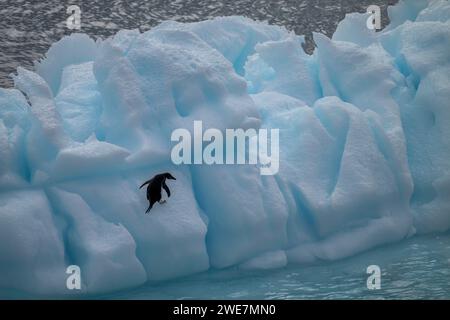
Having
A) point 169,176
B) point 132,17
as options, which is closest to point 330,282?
point 169,176

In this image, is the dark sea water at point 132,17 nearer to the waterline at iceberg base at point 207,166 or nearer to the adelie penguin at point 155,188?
the waterline at iceberg base at point 207,166

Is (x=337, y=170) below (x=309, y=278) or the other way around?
the other way around

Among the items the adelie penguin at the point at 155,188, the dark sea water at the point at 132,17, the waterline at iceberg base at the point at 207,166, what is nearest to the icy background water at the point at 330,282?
the waterline at iceberg base at the point at 207,166

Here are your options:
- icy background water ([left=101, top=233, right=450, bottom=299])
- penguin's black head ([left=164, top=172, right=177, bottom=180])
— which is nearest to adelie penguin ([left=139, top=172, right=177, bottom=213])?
penguin's black head ([left=164, top=172, right=177, bottom=180])

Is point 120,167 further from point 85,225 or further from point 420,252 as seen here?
point 420,252

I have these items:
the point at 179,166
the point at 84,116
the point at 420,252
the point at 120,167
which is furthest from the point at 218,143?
the point at 420,252

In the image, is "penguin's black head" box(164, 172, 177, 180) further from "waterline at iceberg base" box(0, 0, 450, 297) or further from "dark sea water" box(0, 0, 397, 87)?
"dark sea water" box(0, 0, 397, 87)
